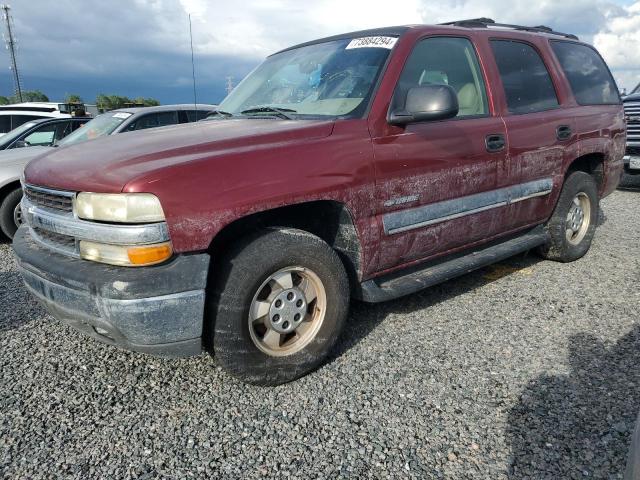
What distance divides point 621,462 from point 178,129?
9.44 feet

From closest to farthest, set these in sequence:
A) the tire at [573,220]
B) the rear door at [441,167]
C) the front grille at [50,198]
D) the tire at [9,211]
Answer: the front grille at [50,198] → the rear door at [441,167] → the tire at [573,220] → the tire at [9,211]

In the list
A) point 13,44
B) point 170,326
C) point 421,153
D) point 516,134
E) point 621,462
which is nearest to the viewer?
point 621,462

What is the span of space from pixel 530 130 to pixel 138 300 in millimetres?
3031

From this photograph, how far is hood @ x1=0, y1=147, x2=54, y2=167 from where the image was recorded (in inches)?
229

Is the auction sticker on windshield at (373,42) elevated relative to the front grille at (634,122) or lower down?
elevated

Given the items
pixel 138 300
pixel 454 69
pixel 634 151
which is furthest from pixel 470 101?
pixel 634 151

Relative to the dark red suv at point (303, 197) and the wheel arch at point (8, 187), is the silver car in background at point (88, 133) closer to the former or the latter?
the wheel arch at point (8, 187)

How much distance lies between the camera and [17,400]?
266 cm

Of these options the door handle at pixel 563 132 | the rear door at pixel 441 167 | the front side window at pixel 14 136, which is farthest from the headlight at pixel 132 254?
the front side window at pixel 14 136

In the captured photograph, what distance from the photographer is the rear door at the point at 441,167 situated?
299 centimetres

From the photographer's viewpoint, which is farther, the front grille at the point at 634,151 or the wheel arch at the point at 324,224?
the front grille at the point at 634,151

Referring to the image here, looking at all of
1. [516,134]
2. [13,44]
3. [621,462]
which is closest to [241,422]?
[621,462]

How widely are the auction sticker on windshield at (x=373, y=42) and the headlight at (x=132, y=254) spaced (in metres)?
1.87

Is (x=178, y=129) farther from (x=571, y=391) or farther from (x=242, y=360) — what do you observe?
(x=571, y=391)
